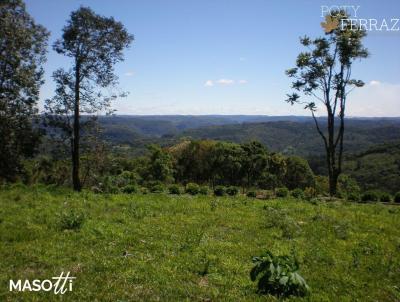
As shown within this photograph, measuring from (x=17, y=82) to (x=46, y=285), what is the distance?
23654 mm

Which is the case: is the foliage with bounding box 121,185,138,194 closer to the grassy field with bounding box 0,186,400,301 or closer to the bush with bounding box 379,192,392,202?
the grassy field with bounding box 0,186,400,301

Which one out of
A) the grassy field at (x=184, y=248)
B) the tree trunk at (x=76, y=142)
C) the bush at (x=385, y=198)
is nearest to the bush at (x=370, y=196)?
the bush at (x=385, y=198)

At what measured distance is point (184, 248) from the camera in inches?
529

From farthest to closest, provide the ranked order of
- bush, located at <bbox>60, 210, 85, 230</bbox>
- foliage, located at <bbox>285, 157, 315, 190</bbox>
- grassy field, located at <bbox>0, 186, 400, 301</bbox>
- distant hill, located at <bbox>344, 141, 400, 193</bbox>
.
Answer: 1. distant hill, located at <bbox>344, 141, 400, 193</bbox>
2. foliage, located at <bbox>285, 157, 315, 190</bbox>
3. bush, located at <bbox>60, 210, 85, 230</bbox>
4. grassy field, located at <bbox>0, 186, 400, 301</bbox>

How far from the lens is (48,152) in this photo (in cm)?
3219

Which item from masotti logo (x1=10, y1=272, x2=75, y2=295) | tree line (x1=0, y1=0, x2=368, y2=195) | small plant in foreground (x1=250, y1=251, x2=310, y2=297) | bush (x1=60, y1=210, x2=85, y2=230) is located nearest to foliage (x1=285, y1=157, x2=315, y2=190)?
tree line (x1=0, y1=0, x2=368, y2=195)

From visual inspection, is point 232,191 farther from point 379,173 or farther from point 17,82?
point 379,173

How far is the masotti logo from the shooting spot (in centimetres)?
940

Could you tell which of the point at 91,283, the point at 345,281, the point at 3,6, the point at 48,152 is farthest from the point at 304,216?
the point at 3,6

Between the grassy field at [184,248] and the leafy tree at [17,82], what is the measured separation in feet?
30.3

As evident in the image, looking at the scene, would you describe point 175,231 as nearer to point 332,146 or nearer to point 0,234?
point 0,234

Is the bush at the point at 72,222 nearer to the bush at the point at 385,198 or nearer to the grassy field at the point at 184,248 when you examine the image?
the grassy field at the point at 184,248

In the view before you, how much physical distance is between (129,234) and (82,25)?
69.1 feet

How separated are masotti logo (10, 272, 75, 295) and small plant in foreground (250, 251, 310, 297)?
462cm
